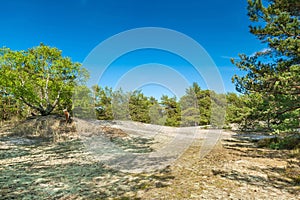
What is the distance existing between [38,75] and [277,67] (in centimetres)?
1659

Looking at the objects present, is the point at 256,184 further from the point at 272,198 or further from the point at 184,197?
the point at 184,197

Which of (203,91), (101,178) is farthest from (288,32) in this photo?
(203,91)

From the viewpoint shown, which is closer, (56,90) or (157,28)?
(157,28)

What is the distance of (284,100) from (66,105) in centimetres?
2003

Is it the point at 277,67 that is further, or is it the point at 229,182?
the point at 277,67

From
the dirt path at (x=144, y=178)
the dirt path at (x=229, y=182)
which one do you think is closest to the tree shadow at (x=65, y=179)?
the dirt path at (x=144, y=178)

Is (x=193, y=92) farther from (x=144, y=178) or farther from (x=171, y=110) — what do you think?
(x=144, y=178)

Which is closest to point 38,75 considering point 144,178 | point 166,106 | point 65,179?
point 65,179

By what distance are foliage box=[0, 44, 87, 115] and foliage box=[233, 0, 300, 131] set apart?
546 inches

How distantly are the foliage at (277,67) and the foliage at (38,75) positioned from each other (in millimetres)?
13876

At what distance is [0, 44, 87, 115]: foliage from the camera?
13125mm

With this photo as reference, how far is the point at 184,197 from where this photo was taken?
3.94 m

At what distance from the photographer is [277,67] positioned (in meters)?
7.34

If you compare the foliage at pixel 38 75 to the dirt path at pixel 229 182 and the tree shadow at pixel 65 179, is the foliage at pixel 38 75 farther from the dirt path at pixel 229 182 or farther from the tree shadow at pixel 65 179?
the dirt path at pixel 229 182
